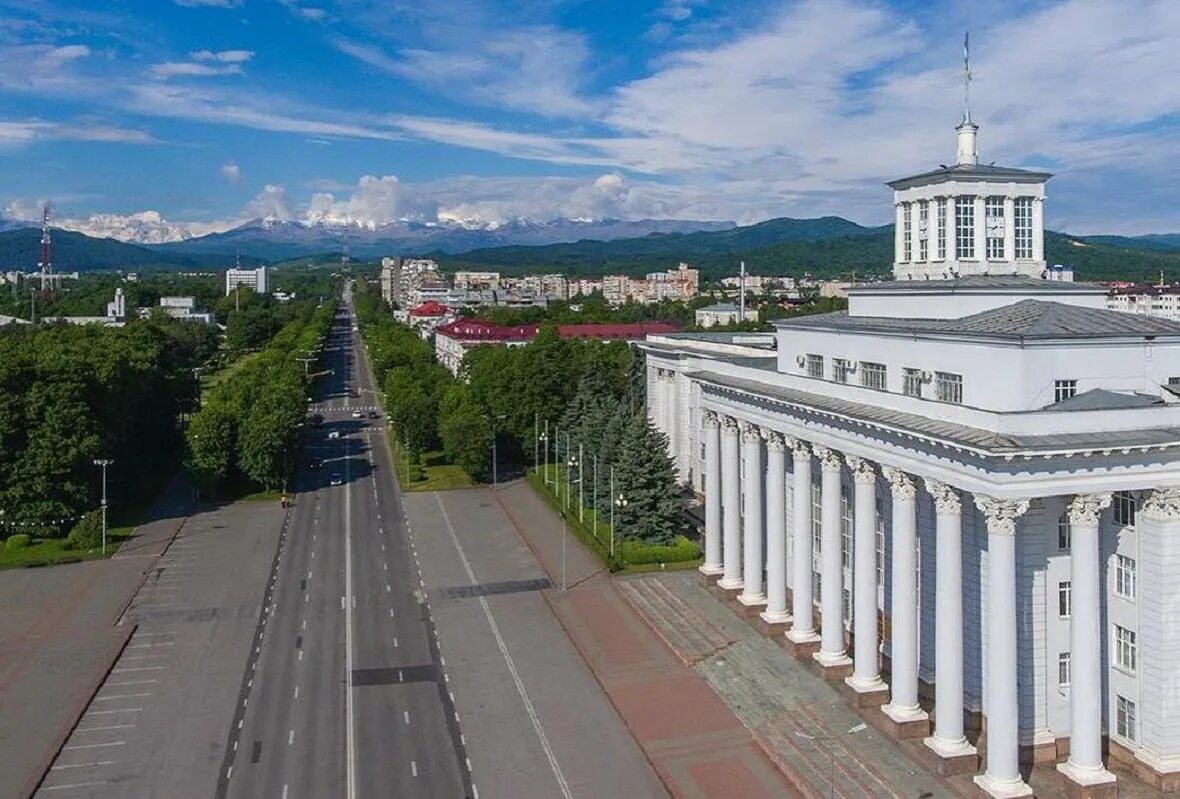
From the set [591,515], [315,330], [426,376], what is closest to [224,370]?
[315,330]

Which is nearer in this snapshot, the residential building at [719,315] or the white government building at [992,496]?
the white government building at [992,496]

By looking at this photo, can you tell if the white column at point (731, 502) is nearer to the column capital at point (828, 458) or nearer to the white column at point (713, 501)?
the white column at point (713, 501)

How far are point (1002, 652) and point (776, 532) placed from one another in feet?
50.2

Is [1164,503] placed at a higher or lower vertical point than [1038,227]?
lower

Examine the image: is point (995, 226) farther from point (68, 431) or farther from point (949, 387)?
point (68, 431)

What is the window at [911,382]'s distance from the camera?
112ft

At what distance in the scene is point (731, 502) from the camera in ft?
152

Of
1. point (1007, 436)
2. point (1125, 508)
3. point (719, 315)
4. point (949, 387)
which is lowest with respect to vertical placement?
point (1125, 508)

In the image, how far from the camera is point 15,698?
37.6 m

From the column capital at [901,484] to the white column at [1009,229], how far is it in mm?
11172

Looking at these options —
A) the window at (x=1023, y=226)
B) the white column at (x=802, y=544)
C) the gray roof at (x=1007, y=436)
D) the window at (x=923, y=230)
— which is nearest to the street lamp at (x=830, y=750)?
the white column at (x=802, y=544)

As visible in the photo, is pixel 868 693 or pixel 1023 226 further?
pixel 1023 226

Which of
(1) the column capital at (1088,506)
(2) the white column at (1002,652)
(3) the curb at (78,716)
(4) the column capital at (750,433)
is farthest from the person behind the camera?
(4) the column capital at (750,433)

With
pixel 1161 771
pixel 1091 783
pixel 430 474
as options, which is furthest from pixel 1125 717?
pixel 430 474
